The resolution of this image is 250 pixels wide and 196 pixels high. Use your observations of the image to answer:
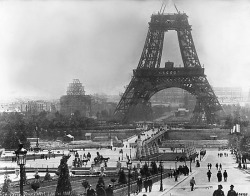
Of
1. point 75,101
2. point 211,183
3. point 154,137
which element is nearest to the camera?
point 211,183

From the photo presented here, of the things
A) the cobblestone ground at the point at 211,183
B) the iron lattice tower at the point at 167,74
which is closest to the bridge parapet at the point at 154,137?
the iron lattice tower at the point at 167,74

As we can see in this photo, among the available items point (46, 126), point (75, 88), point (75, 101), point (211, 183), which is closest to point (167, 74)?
point (46, 126)

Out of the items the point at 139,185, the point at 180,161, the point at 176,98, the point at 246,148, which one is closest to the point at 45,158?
the point at 180,161

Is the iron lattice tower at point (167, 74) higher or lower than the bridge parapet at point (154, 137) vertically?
higher

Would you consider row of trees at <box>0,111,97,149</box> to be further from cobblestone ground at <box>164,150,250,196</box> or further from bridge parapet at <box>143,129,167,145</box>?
cobblestone ground at <box>164,150,250,196</box>

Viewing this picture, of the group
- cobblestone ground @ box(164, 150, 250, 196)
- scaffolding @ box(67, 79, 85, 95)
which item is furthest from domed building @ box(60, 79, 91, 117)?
cobblestone ground @ box(164, 150, 250, 196)

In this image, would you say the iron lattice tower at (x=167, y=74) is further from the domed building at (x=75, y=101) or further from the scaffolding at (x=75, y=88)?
the scaffolding at (x=75, y=88)

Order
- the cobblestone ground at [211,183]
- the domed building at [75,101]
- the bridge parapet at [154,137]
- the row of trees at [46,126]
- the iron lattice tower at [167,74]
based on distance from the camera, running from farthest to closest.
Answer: the domed building at [75,101]
the iron lattice tower at [167,74]
the row of trees at [46,126]
the bridge parapet at [154,137]
the cobblestone ground at [211,183]

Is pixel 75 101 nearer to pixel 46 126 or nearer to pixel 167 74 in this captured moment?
pixel 46 126

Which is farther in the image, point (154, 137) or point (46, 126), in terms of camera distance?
point (46, 126)
